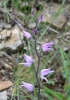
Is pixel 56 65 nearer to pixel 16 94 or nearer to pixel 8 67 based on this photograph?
pixel 8 67

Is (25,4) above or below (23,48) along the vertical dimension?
above

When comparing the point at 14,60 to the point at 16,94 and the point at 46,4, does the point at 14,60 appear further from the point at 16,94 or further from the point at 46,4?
the point at 46,4

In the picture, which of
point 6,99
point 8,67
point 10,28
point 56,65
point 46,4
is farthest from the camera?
point 46,4

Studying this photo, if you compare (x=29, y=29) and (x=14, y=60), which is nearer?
(x=14, y=60)

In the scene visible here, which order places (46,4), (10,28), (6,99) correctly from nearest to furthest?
(6,99)
(10,28)
(46,4)

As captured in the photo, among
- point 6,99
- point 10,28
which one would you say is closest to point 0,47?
→ point 10,28

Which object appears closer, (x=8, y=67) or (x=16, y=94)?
(x=16, y=94)

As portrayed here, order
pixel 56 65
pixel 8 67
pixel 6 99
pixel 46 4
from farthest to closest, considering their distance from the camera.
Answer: pixel 46 4, pixel 56 65, pixel 8 67, pixel 6 99

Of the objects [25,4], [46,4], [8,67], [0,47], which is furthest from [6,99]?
[46,4]

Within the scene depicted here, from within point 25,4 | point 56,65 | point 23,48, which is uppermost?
point 25,4
